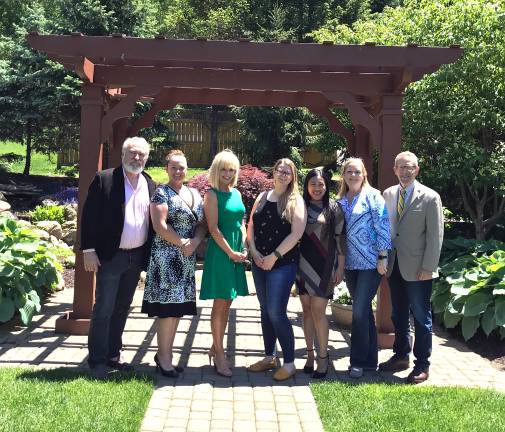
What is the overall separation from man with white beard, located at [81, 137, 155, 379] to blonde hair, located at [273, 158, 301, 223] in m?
1.05

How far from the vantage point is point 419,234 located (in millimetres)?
4449

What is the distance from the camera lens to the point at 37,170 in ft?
65.4

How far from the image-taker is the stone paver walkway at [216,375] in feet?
12.1

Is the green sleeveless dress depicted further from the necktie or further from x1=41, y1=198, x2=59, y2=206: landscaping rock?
x1=41, y1=198, x2=59, y2=206: landscaping rock

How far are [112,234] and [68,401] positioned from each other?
1.22 meters

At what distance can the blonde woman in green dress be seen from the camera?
4.35 m

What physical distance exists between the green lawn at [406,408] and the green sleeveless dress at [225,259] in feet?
3.24

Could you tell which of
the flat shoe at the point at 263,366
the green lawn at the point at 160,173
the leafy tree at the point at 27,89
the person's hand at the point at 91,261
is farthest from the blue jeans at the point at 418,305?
the green lawn at the point at 160,173

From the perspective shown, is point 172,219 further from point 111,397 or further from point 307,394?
point 307,394

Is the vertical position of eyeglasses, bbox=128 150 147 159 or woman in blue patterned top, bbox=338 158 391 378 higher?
eyeglasses, bbox=128 150 147 159

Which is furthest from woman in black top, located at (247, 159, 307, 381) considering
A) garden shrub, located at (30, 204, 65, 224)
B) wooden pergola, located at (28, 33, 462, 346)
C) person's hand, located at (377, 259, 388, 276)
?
garden shrub, located at (30, 204, 65, 224)

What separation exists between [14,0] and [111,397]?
23.5m

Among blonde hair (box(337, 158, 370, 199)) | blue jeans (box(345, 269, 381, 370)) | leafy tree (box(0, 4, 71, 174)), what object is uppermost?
leafy tree (box(0, 4, 71, 174))

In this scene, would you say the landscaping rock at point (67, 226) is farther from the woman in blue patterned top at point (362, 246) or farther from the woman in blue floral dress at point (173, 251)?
the woman in blue patterned top at point (362, 246)
